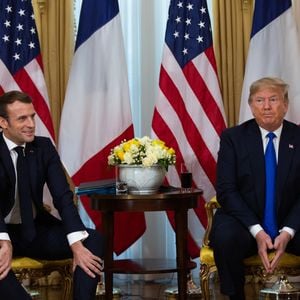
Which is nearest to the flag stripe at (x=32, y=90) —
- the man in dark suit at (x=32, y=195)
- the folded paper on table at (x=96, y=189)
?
the folded paper on table at (x=96, y=189)

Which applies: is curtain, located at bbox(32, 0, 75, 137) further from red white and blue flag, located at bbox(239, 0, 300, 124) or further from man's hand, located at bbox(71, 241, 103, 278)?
man's hand, located at bbox(71, 241, 103, 278)

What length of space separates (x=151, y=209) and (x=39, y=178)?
70 cm

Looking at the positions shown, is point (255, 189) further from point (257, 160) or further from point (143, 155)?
point (143, 155)

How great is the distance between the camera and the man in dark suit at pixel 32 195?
355 centimetres

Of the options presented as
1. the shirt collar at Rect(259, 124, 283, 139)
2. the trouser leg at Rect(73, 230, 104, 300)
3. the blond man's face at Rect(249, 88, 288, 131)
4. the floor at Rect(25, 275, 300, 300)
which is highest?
the blond man's face at Rect(249, 88, 288, 131)

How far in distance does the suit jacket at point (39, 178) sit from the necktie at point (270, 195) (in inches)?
40.9

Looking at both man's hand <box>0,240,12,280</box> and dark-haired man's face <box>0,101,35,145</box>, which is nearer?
man's hand <box>0,240,12,280</box>

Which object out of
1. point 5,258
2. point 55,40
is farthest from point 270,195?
point 55,40

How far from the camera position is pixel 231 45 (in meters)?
5.20

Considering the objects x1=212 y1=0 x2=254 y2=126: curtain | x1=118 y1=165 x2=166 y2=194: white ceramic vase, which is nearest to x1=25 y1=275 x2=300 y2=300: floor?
x1=118 y1=165 x2=166 y2=194: white ceramic vase

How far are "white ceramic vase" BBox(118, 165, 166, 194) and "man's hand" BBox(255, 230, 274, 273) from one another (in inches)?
32.3


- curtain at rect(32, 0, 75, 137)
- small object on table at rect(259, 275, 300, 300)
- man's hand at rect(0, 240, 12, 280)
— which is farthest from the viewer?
curtain at rect(32, 0, 75, 137)

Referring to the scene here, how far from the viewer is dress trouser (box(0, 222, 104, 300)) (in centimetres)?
334

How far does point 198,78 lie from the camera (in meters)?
4.92
